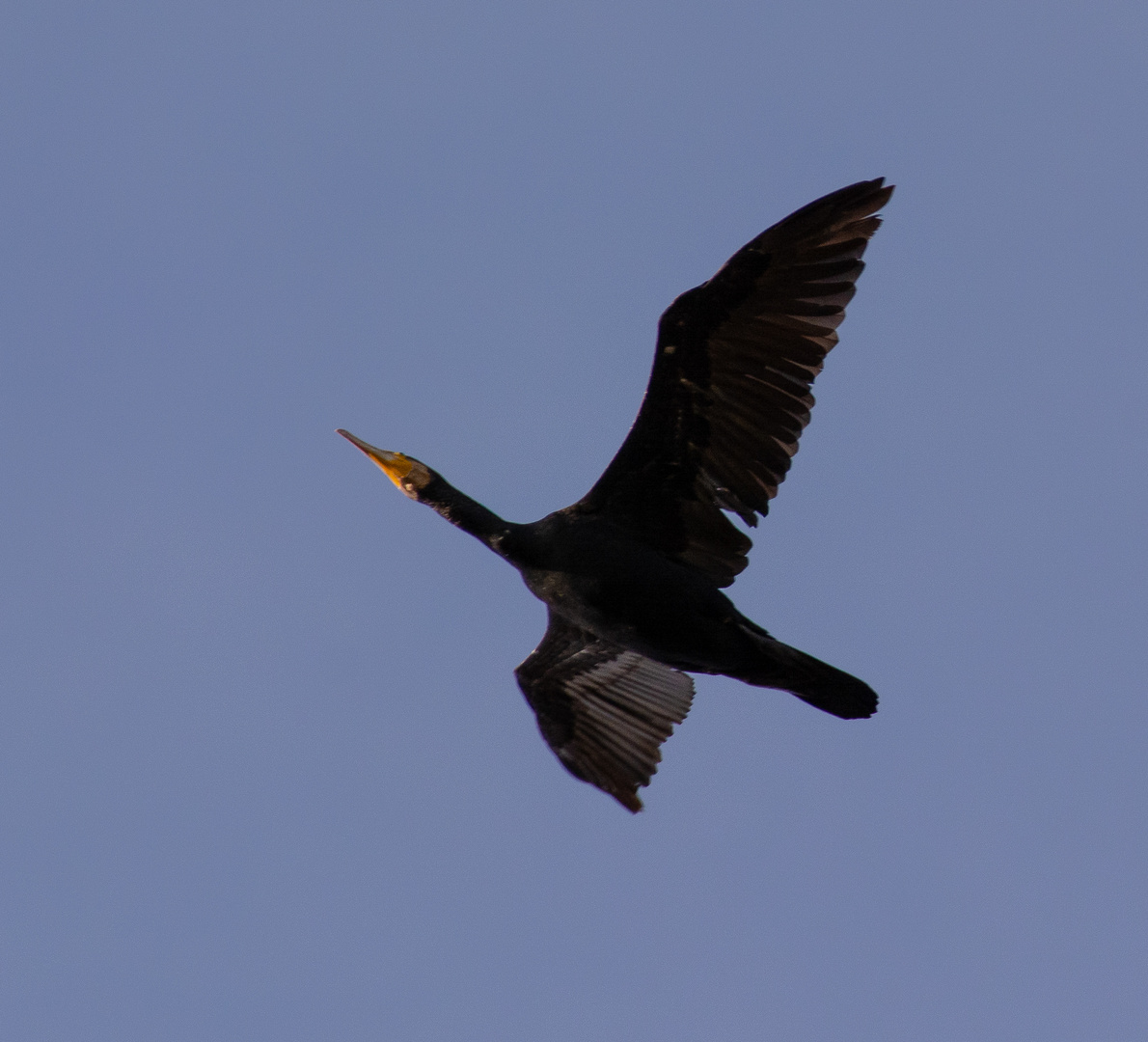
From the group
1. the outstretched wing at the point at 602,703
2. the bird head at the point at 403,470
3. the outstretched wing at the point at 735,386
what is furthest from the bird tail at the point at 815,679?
the bird head at the point at 403,470

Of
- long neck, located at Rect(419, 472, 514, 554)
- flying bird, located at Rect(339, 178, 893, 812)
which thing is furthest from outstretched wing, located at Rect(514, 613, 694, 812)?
long neck, located at Rect(419, 472, 514, 554)

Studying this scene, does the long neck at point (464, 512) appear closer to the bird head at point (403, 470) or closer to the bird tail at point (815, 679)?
the bird head at point (403, 470)

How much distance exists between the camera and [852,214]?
10922mm

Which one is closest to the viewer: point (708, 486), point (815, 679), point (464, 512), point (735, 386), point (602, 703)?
point (815, 679)

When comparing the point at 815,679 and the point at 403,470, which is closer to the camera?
the point at 815,679

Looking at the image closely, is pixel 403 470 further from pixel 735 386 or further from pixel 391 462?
pixel 735 386

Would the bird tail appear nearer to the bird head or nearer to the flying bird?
the flying bird

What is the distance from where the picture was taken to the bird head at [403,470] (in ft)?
40.7

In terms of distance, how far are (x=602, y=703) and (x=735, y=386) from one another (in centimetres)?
277

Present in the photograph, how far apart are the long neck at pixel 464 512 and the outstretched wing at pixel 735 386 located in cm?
63

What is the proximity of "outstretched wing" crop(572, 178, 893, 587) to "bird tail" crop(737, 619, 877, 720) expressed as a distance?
2.46 ft

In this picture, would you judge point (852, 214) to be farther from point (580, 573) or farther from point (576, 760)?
point (576, 760)

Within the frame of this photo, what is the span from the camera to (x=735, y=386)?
11.4 meters

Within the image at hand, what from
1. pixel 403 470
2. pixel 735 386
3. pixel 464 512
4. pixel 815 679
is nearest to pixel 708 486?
pixel 735 386
